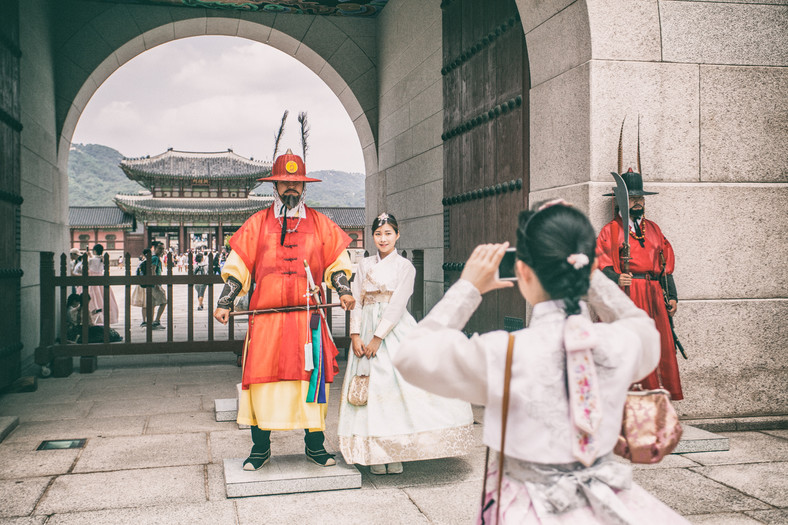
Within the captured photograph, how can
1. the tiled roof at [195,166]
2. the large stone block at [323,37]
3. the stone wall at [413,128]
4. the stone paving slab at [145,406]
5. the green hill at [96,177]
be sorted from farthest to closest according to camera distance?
the green hill at [96,177]
the tiled roof at [195,166]
the large stone block at [323,37]
the stone wall at [413,128]
the stone paving slab at [145,406]

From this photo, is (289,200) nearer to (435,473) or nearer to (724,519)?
(435,473)

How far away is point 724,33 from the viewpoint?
4.37m

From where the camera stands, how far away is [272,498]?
3299 mm

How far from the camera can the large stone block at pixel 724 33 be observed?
4.29m

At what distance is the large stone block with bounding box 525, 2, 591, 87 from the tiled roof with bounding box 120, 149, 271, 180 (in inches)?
1297

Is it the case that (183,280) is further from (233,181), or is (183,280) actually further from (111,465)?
(233,181)

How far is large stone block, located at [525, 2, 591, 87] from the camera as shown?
163 inches

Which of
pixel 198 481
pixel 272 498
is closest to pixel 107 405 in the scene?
pixel 198 481

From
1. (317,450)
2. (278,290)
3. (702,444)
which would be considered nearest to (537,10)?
(278,290)

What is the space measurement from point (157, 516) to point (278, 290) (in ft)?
4.07

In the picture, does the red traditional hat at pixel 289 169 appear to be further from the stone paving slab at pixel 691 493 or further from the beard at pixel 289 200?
the stone paving slab at pixel 691 493

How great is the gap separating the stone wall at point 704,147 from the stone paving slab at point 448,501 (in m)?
1.75

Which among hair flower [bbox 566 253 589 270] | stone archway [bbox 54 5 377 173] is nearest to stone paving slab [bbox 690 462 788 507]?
hair flower [bbox 566 253 589 270]

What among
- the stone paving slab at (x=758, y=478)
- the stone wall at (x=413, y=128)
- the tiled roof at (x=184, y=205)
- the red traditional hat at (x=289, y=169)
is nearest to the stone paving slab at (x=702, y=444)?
the stone paving slab at (x=758, y=478)
